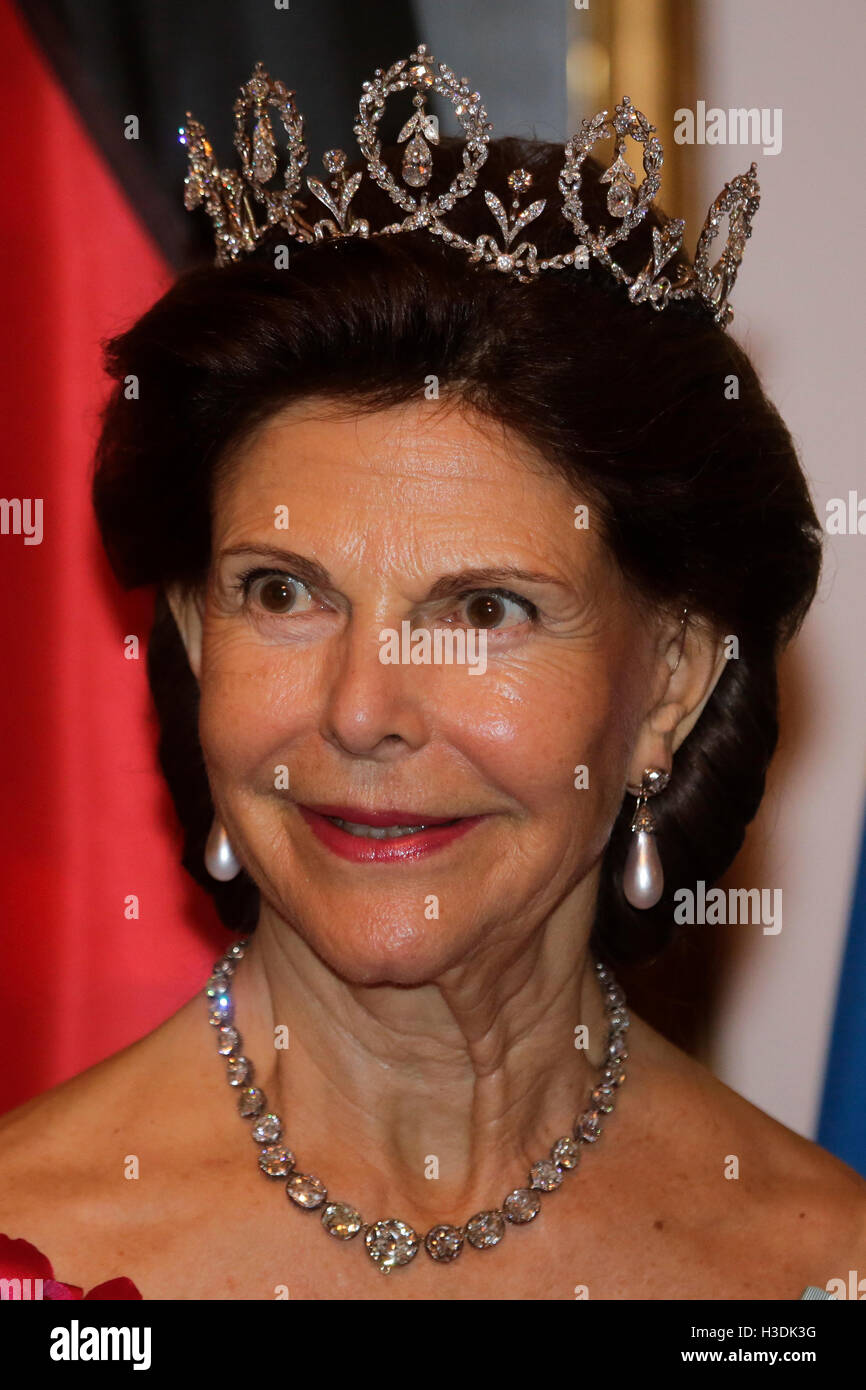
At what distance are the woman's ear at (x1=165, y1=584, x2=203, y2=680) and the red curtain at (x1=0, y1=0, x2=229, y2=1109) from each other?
0.49 metres

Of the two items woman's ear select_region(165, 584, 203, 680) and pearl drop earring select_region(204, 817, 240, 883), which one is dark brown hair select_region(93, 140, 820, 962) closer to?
woman's ear select_region(165, 584, 203, 680)

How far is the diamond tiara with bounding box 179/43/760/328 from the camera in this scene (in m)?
1.59

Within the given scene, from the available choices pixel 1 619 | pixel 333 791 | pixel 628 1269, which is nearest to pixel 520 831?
pixel 333 791

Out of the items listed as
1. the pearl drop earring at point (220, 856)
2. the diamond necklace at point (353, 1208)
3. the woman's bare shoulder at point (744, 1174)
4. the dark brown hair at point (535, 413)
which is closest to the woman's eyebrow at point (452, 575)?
the dark brown hair at point (535, 413)

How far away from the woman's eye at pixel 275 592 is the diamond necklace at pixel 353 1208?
44cm

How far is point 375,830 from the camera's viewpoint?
1.56 m

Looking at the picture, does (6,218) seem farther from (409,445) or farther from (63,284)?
(409,445)

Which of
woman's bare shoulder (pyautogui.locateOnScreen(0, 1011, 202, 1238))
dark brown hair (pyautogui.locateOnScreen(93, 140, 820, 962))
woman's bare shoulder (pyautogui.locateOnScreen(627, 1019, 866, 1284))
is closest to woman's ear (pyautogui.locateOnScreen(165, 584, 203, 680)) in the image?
dark brown hair (pyautogui.locateOnScreen(93, 140, 820, 962))

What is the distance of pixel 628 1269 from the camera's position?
172cm

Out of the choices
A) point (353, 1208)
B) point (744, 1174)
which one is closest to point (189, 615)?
point (353, 1208)

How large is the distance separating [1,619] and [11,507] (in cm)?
15

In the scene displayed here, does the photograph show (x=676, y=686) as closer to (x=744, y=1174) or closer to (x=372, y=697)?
(x=372, y=697)

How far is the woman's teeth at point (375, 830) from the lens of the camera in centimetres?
155

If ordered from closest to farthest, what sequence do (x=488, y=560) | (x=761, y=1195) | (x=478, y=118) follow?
(x=488, y=560) → (x=478, y=118) → (x=761, y=1195)
